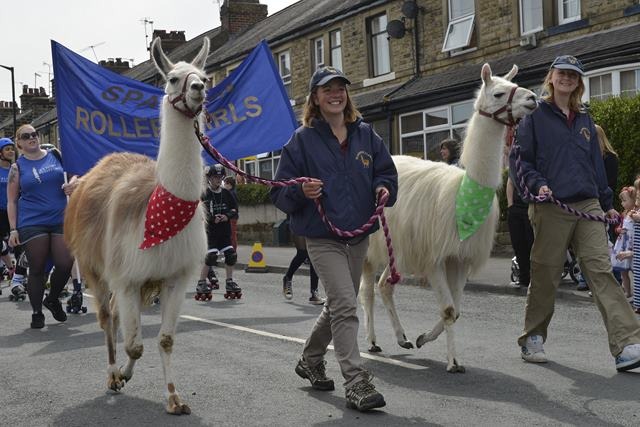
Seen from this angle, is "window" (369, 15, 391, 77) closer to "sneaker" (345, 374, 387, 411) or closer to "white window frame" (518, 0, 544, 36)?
"white window frame" (518, 0, 544, 36)

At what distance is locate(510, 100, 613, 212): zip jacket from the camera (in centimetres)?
643

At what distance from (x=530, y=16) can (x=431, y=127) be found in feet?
12.6

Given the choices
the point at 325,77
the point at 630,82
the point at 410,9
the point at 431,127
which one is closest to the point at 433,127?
the point at 431,127

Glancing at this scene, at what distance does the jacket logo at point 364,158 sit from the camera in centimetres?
561

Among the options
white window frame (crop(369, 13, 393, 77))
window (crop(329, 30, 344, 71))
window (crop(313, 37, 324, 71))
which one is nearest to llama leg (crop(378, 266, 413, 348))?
white window frame (crop(369, 13, 393, 77))

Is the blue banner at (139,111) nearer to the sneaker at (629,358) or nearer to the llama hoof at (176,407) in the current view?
the llama hoof at (176,407)

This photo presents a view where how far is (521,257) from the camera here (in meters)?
11.5

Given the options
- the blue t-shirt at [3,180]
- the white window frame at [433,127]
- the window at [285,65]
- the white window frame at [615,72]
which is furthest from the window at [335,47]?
the blue t-shirt at [3,180]

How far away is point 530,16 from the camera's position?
66.8 feet

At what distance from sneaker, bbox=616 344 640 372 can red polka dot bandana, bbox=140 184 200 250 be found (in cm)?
314

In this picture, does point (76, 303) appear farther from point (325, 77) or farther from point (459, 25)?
point (459, 25)

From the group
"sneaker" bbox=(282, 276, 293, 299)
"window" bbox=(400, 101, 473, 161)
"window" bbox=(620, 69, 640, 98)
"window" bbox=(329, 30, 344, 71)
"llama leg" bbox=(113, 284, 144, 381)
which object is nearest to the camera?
"llama leg" bbox=(113, 284, 144, 381)

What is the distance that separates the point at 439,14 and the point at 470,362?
57.9 feet

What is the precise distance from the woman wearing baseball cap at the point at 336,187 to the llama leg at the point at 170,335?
36.2 inches
